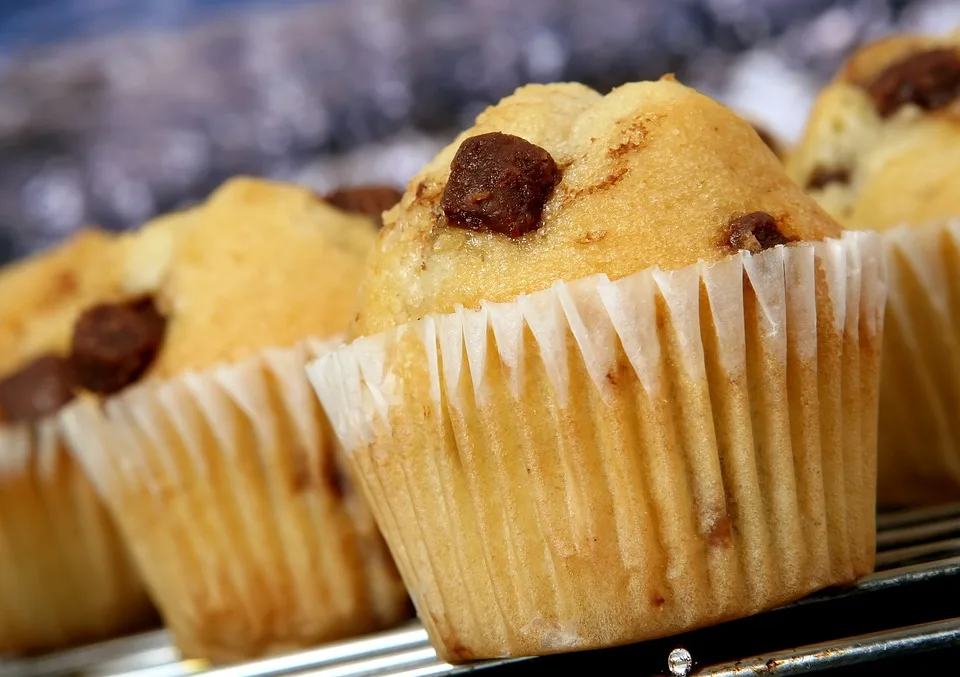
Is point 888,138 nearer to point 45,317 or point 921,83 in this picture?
point 921,83

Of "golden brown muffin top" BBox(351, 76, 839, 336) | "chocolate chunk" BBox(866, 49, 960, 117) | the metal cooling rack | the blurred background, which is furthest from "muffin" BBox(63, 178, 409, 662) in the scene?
the blurred background

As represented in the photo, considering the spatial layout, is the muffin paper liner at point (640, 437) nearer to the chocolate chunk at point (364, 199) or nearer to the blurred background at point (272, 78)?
the chocolate chunk at point (364, 199)

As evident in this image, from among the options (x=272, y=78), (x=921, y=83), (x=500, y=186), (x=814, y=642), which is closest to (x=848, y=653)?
(x=814, y=642)

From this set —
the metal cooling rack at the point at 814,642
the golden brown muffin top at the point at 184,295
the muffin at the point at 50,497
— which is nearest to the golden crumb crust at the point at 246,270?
the golden brown muffin top at the point at 184,295

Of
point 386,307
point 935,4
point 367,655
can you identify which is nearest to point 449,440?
point 386,307

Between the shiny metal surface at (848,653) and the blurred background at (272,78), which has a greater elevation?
the blurred background at (272,78)

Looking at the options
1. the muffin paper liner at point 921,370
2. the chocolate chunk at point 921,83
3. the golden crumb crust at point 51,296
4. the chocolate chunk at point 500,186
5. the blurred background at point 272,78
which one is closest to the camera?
the chocolate chunk at point 500,186

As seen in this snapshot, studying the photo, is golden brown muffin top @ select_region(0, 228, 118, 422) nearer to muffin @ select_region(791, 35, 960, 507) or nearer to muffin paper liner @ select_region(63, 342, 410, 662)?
muffin paper liner @ select_region(63, 342, 410, 662)
